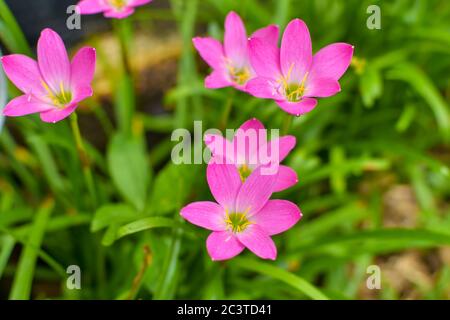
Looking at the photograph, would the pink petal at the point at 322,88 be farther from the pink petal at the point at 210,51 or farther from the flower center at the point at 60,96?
the flower center at the point at 60,96

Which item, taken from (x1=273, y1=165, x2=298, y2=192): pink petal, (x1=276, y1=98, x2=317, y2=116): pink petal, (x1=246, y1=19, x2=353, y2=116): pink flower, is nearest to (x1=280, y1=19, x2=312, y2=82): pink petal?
(x1=246, y1=19, x2=353, y2=116): pink flower

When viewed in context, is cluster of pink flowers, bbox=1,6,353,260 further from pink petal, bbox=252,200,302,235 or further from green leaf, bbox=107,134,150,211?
green leaf, bbox=107,134,150,211

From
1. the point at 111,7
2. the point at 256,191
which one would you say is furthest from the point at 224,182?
the point at 111,7

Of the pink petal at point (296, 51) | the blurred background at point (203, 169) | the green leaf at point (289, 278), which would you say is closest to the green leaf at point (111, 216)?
the blurred background at point (203, 169)
